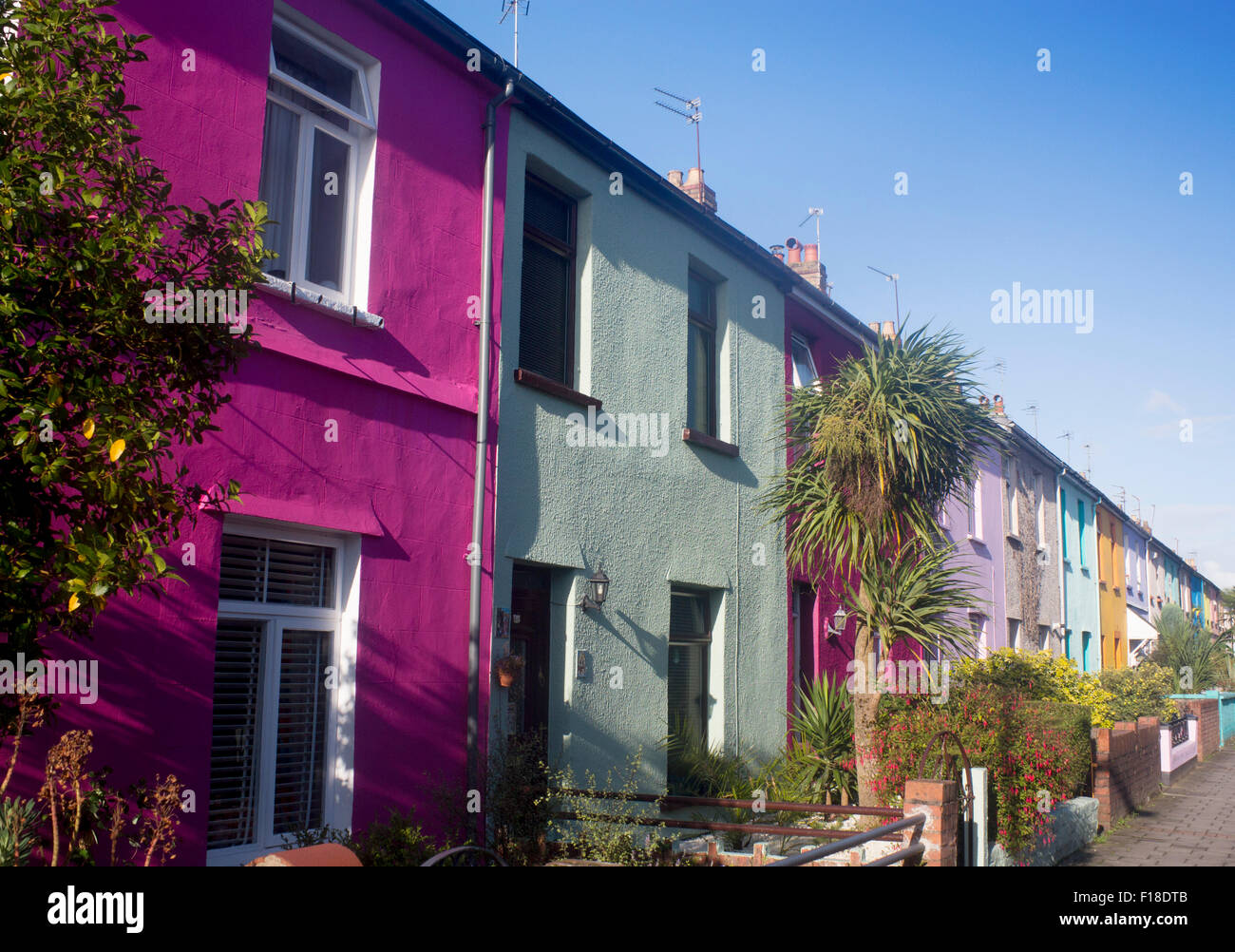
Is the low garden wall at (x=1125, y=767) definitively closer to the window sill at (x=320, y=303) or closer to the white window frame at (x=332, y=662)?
the white window frame at (x=332, y=662)

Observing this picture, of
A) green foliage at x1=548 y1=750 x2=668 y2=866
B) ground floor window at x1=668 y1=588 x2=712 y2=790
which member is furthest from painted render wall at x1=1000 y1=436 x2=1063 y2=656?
green foliage at x1=548 y1=750 x2=668 y2=866

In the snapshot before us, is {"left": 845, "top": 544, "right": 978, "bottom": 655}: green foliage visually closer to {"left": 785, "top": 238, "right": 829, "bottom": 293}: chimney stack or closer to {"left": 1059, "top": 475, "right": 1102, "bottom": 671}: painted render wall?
{"left": 785, "top": 238, "right": 829, "bottom": 293}: chimney stack

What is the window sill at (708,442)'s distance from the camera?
445 inches

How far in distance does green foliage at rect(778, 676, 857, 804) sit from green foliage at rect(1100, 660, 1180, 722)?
363 inches

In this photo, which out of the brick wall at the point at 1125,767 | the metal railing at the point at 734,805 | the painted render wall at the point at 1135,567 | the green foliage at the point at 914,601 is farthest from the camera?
the painted render wall at the point at 1135,567

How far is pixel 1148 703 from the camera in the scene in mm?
20922

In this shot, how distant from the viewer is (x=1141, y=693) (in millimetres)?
21719

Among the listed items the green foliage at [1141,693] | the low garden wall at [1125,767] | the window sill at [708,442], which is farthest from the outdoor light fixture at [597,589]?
the green foliage at [1141,693]

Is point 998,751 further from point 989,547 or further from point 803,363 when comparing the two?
point 989,547

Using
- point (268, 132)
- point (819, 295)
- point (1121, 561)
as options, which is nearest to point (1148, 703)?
point (819, 295)

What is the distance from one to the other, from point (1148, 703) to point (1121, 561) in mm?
14556

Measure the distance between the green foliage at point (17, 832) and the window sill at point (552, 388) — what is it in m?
5.08

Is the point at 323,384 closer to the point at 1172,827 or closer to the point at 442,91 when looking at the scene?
the point at 442,91

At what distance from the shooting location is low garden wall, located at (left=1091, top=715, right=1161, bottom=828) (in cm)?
1290
